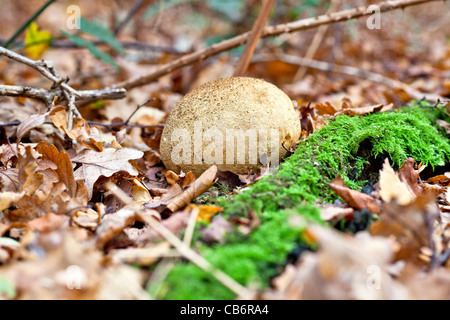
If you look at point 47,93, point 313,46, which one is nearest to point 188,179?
point 47,93

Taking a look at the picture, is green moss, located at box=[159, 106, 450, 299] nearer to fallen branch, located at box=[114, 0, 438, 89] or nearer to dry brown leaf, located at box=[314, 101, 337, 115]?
dry brown leaf, located at box=[314, 101, 337, 115]

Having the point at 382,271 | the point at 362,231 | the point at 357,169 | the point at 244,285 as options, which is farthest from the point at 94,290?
the point at 357,169

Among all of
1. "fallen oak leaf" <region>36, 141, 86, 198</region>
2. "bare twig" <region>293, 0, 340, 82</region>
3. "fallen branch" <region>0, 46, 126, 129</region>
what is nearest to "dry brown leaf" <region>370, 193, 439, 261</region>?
"fallen oak leaf" <region>36, 141, 86, 198</region>

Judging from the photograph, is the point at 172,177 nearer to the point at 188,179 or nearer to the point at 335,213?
the point at 188,179

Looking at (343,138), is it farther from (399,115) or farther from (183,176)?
(183,176)

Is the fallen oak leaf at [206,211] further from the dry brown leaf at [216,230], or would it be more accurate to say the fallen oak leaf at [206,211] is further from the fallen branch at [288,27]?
the fallen branch at [288,27]

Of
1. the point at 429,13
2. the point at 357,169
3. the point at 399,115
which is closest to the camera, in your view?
the point at 357,169

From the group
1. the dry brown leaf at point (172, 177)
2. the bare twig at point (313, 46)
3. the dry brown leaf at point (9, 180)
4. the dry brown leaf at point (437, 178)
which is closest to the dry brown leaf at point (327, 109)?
the dry brown leaf at point (437, 178)
